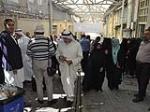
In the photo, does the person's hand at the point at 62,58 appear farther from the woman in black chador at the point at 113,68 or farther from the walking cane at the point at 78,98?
the woman in black chador at the point at 113,68

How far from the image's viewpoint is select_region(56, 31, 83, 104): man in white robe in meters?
5.59

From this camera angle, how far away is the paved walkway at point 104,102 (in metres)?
5.54

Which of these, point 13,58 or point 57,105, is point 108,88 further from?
point 13,58

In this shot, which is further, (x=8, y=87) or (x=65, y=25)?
(x=65, y=25)

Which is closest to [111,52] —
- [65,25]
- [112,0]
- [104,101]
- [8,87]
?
[104,101]

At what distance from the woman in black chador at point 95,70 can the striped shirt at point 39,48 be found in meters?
1.72

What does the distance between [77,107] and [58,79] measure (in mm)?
2679

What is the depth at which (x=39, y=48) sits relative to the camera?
528 cm

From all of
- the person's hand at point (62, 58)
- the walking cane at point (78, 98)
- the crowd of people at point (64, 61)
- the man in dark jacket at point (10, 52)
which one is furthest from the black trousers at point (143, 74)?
the man in dark jacket at point (10, 52)

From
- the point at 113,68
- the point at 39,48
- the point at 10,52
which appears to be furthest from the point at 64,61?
the point at 113,68

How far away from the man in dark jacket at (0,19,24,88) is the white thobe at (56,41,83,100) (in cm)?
105

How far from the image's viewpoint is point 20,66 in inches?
196

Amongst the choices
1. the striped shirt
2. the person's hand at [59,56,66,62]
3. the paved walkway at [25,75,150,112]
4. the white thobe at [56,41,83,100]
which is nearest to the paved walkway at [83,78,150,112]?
the paved walkway at [25,75,150,112]

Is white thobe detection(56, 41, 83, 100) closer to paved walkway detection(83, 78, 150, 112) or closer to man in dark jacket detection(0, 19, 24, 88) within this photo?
paved walkway detection(83, 78, 150, 112)
